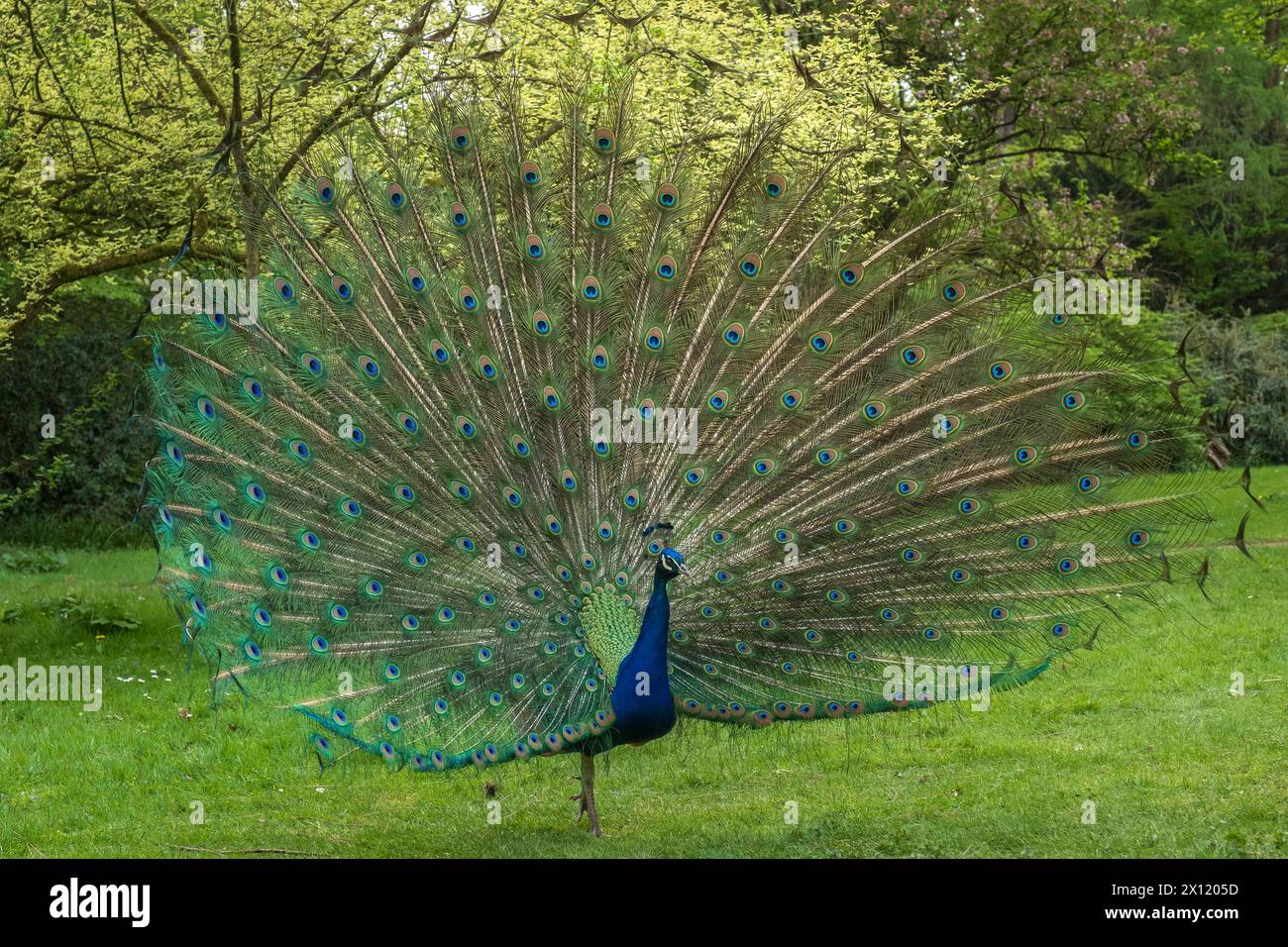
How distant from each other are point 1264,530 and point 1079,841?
449 inches

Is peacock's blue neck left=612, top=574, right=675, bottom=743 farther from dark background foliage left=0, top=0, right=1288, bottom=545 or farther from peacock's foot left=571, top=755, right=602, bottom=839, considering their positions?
dark background foliage left=0, top=0, right=1288, bottom=545

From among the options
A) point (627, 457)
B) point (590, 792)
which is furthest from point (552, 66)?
point (590, 792)

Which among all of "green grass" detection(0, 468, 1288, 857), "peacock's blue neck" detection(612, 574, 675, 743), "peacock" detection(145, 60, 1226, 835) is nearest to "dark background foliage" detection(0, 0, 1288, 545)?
"peacock" detection(145, 60, 1226, 835)

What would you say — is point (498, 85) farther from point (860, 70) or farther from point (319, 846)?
point (860, 70)

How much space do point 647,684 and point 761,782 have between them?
8.05 feet

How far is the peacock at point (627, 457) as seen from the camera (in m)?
6.82

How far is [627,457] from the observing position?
23.0ft

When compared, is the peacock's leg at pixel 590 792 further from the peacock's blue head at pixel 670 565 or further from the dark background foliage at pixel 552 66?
the dark background foliage at pixel 552 66

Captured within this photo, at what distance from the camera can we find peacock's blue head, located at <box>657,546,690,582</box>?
21.6ft

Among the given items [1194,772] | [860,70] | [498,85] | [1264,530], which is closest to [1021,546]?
[1194,772]

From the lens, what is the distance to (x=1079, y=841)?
7043mm

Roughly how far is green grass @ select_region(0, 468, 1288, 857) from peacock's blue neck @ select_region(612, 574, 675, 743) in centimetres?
78

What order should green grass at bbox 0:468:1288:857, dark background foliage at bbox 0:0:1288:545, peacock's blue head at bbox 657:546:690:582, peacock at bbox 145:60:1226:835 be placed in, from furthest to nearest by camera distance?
dark background foliage at bbox 0:0:1288:545, green grass at bbox 0:468:1288:857, peacock at bbox 145:60:1226:835, peacock's blue head at bbox 657:546:690:582

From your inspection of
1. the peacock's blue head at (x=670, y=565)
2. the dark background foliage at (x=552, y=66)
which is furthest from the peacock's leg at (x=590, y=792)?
the dark background foliage at (x=552, y=66)
